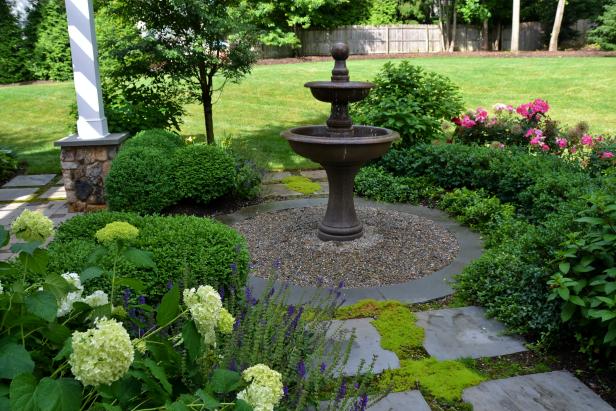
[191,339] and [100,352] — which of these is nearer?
[100,352]

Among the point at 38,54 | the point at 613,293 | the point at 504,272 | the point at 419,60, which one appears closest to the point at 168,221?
the point at 504,272

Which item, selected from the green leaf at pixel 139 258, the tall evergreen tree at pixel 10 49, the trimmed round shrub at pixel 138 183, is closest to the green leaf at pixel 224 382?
the green leaf at pixel 139 258

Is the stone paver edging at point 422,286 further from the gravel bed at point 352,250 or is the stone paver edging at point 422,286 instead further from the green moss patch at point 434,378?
the green moss patch at point 434,378

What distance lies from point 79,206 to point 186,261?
352cm

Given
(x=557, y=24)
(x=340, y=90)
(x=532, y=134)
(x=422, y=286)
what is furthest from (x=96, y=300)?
(x=557, y=24)

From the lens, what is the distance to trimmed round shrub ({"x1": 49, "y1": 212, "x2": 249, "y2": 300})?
2.87m

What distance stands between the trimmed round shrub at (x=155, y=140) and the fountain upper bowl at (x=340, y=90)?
2198 millimetres

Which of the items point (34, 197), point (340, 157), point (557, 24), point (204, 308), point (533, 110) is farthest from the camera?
point (557, 24)

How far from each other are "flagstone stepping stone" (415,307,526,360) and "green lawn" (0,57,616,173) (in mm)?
3638

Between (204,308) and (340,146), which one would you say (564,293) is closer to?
(340,146)

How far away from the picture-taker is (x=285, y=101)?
44.8 ft

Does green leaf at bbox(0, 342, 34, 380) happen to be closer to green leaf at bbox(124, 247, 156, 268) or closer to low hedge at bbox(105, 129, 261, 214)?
green leaf at bbox(124, 247, 156, 268)

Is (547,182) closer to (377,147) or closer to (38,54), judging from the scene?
(377,147)

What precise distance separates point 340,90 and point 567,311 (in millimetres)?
2493
